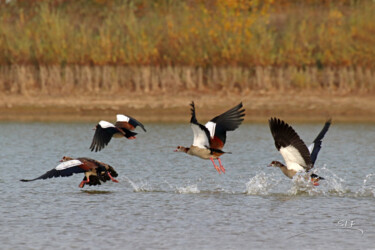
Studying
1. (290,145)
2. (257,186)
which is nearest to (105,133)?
(257,186)

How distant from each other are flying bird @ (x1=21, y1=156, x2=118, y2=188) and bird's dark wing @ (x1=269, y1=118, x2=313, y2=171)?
9.23ft

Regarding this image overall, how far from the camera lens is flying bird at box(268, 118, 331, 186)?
1134cm

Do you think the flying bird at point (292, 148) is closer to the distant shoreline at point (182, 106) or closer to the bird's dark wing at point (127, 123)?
the bird's dark wing at point (127, 123)

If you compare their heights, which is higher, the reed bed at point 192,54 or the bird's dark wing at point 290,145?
the reed bed at point 192,54

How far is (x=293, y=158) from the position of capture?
11.9 meters

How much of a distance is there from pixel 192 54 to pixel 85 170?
17.5m

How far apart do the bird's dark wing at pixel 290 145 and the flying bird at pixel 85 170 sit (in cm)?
281

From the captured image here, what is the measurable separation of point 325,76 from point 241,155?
11569 millimetres

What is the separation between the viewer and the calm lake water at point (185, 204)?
9438 millimetres

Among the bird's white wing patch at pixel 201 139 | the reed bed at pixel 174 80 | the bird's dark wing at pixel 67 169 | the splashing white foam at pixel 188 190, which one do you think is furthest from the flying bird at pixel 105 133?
the reed bed at pixel 174 80

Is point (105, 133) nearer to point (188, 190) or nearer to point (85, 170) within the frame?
point (85, 170)

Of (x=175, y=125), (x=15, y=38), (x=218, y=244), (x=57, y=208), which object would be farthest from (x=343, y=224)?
(x=15, y=38)

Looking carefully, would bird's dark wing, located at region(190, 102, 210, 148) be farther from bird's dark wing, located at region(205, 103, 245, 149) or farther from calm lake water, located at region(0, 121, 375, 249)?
calm lake water, located at region(0, 121, 375, 249)
